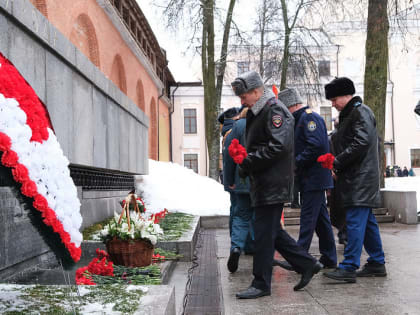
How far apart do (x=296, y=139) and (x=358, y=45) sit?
3966 centimetres

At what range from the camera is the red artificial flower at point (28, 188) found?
7.02 feet

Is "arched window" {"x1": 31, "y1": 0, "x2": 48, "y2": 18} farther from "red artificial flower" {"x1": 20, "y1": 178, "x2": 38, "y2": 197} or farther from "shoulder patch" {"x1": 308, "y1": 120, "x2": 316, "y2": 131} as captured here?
"red artificial flower" {"x1": 20, "y1": 178, "x2": 38, "y2": 197}

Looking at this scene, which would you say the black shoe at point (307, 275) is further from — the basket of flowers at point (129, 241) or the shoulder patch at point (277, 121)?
the basket of flowers at point (129, 241)

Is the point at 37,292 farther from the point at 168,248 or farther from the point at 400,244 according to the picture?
the point at 400,244

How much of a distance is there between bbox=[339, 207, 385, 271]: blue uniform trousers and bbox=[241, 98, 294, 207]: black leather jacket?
957mm

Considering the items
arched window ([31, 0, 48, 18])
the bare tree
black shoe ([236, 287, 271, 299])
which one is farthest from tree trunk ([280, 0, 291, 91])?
black shoe ([236, 287, 271, 299])

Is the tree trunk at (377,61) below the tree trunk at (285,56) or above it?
below

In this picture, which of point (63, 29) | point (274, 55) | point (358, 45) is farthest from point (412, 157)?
point (63, 29)

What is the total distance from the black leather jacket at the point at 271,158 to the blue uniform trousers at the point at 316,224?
1118mm

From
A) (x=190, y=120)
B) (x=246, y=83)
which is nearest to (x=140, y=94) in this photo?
(x=190, y=120)

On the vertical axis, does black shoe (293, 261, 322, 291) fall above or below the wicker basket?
below

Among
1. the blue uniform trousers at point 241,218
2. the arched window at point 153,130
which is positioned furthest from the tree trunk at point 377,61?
the arched window at point 153,130

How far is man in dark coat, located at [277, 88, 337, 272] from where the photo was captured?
517 cm

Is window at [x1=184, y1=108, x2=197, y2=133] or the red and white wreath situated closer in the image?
the red and white wreath
